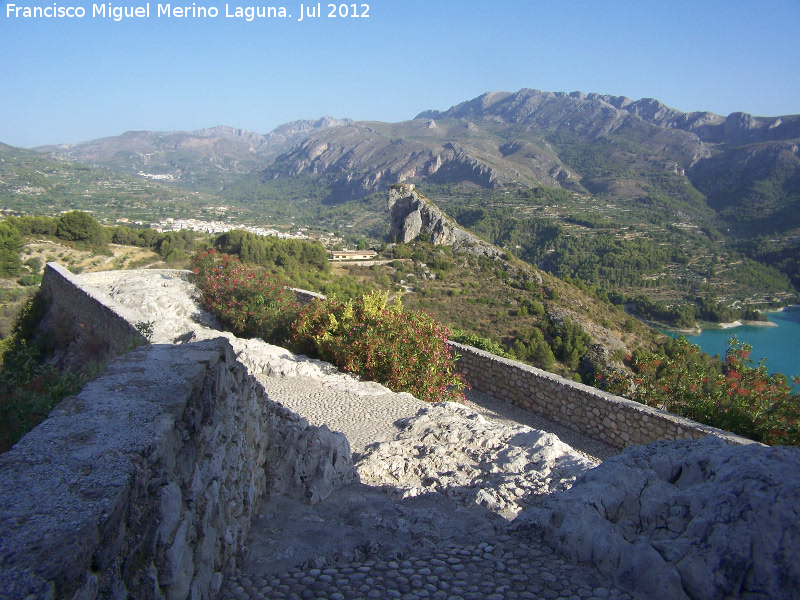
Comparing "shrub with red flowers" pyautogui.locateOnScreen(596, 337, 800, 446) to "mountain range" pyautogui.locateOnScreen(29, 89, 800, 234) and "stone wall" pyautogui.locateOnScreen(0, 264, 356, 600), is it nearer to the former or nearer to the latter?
"stone wall" pyautogui.locateOnScreen(0, 264, 356, 600)

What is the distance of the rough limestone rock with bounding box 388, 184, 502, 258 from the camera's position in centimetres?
3584

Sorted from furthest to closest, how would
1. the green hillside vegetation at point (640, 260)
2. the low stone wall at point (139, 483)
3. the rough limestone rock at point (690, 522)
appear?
the green hillside vegetation at point (640, 260)
the rough limestone rock at point (690, 522)
the low stone wall at point (139, 483)

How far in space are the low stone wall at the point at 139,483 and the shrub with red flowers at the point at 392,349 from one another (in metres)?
4.22

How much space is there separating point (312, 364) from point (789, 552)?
676cm

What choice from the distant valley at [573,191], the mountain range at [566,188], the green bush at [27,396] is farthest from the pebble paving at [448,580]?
the mountain range at [566,188]

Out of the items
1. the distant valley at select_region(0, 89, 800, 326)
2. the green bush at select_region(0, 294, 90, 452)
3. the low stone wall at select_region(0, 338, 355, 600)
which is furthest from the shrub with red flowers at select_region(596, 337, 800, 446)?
the distant valley at select_region(0, 89, 800, 326)

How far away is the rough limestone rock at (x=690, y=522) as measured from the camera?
81.9 inches

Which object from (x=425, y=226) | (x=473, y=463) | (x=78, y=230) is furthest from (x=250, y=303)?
(x=425, y=226)

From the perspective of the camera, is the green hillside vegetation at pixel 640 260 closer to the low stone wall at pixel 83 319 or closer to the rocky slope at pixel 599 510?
the low stone wall at pixel 83 319

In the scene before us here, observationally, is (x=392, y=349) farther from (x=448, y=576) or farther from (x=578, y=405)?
(x=448, y=576)

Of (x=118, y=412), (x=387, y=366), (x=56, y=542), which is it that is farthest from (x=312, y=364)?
(x=56, y=542)

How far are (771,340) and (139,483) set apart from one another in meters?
54.1

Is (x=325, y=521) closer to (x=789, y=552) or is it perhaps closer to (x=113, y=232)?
(x=789, y=552)

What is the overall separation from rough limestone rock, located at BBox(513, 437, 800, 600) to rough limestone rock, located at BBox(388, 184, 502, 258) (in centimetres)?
3214
